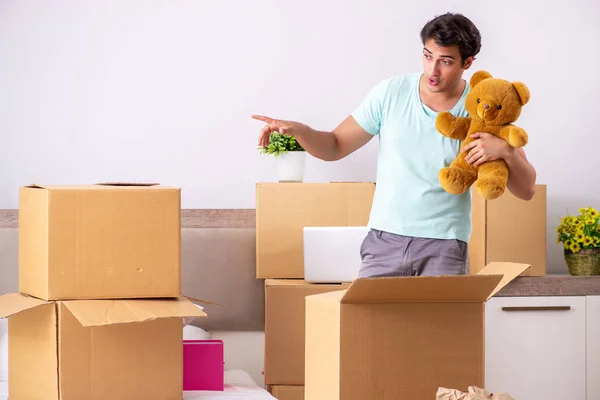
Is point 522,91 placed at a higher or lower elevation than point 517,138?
higher

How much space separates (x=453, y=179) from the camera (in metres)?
1.81

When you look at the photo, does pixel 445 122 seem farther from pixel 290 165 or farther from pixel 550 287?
pixel 550 287

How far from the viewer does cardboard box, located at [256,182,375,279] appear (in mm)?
2777

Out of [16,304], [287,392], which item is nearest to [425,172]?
[16,304]

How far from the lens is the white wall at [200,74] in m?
2.99

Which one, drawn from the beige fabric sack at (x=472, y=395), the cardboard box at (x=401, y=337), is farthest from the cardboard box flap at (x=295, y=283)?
the beige fabric sack at (x=472, y=395)

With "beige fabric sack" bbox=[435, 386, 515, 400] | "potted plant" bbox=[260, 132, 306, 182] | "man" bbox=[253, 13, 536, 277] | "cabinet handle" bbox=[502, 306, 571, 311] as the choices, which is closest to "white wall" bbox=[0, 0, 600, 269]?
"potted plant" bbox=[260, 132, 306, 182]

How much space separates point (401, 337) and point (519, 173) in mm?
630

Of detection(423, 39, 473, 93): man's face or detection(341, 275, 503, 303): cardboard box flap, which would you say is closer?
detection(341, 275, 503, 303): cardboard box flap

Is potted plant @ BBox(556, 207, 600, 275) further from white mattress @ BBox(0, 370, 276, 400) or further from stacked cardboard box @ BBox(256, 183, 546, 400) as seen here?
stacked cardboard box @ BBox(256, 183, 546, 400)

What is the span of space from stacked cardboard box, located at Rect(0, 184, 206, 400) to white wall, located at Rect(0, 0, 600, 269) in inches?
46.1

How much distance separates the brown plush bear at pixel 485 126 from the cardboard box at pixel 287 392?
1.12 m

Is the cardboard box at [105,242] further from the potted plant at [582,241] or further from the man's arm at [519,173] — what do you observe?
the potted plant at [582,241]

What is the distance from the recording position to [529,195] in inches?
75.4
